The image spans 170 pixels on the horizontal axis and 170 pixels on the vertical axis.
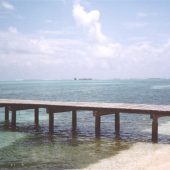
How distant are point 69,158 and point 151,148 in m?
4.39

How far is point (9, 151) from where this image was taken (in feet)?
56.5

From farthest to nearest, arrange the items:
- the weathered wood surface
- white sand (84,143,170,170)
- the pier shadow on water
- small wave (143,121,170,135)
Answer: small wave (143,121,170,135) < the weathered wood surface < the pier shadow on water < white sand (84,143,170,170)

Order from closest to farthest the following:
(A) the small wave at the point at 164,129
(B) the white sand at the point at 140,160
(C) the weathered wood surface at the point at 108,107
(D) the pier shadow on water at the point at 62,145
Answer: (B) the white sand at the point at 140,160 < (D) the pier shadow on water at the point at 62,145 < (C) the weathered wood surface at the point at 108,107 < (A) the small wave at the point at 164,129

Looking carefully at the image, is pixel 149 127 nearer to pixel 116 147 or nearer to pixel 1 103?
pixel 116 147

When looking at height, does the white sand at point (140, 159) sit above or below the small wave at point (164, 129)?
above

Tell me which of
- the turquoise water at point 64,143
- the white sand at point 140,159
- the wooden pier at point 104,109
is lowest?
the turquoise water at point 64,143

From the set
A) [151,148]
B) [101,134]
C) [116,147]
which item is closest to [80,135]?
[101,134]

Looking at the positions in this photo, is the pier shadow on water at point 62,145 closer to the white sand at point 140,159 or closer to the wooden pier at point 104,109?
the white sand at point 140,159

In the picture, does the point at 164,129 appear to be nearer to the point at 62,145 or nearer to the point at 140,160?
the point at 62,145

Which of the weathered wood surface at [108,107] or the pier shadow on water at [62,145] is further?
the weathered wood surface at [108,107]

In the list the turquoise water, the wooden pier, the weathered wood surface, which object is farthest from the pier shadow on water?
the weathered wood surface

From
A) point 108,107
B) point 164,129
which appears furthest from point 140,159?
point 164,129

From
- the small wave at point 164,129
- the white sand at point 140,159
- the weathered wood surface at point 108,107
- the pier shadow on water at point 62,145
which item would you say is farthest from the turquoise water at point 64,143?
the weathered wood surface at point 108,107

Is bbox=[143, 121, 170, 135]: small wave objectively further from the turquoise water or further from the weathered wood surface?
the weathered wood surface
